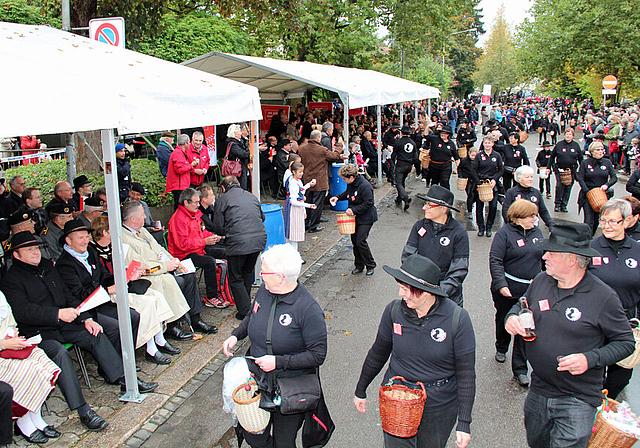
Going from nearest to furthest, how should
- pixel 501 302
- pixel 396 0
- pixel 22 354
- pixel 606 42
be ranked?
pixel 22 354 < pixel 501 302 < pixel 396 0 < pixel 606 42

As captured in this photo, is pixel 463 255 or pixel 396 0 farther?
pixel 396 0

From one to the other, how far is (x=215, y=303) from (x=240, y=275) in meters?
0.91

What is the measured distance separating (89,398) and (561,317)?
13.6ft

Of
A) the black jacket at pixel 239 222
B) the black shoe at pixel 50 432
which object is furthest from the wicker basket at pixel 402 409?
the black jacket at pixel 239 222

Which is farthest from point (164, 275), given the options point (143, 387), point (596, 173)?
point (596, 173)

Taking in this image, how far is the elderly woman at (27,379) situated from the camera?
4348mm

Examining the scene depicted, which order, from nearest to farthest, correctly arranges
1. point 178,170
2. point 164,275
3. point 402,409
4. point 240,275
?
point 402,409 → point 164,275 → point 240,275 → point 178,170

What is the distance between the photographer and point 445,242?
16.9ft

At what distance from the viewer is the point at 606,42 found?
1334 inches

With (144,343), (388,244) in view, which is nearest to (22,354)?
(144,343)

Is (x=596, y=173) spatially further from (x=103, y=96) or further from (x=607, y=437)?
(x=103, y=96)

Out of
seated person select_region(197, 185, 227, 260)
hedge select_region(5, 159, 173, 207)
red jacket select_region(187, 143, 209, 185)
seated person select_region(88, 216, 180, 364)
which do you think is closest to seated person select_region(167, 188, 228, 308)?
seated person select_region(197, 185, 227, 260)

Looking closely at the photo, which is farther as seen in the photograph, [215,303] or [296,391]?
[215,303]

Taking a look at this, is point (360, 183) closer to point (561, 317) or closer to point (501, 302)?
point (501, 302)
